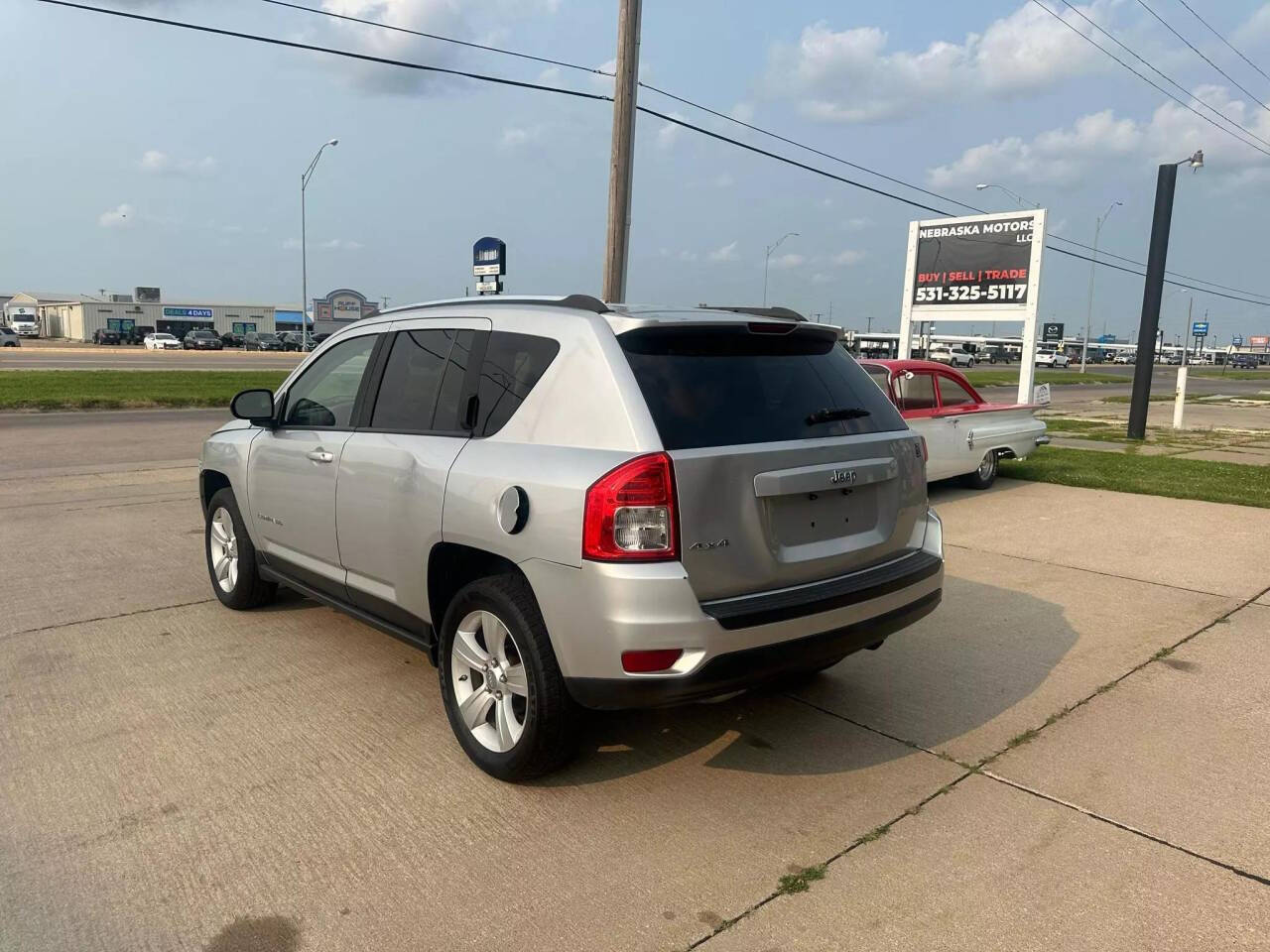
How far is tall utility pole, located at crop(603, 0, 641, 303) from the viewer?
1288cm

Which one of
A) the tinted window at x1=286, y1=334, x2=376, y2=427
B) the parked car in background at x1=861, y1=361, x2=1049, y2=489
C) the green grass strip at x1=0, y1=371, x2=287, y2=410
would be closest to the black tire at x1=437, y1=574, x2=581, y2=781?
the tinted window at x1=286, y1=334, x2=376, y2=427

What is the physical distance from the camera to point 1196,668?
4.96 meters

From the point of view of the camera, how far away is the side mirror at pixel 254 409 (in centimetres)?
522

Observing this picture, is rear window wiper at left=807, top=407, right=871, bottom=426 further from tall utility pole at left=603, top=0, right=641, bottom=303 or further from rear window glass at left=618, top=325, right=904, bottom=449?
tall utility pole at left=603, top=0, right=641, bottom=303

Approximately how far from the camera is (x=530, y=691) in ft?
11.2

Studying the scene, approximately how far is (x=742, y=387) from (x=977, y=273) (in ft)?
54.0

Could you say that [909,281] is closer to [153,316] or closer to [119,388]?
[119,388]

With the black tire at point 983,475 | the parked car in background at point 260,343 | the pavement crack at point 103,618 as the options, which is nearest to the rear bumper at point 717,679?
the pavement crack at point 103,618

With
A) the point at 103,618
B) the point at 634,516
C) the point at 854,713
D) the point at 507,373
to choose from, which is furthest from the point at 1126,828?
the point at 103,618

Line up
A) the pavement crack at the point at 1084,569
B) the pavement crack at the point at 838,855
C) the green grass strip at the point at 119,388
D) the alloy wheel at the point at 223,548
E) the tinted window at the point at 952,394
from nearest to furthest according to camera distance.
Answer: the pavement crack at the point at 838,855 < the alloy wheel at the point at 223,548 < the pavement crack at the point at 1084,569 < the tinted window at the point at 952,394 < the green grass strip at the point at 119,388

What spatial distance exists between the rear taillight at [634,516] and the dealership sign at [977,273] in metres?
14.9

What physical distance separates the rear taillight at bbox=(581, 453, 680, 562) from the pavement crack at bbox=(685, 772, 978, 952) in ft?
3.58

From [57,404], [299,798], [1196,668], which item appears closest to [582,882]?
[299,798]

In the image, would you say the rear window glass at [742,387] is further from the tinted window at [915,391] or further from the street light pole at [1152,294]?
the street light pole at [1152,294]
